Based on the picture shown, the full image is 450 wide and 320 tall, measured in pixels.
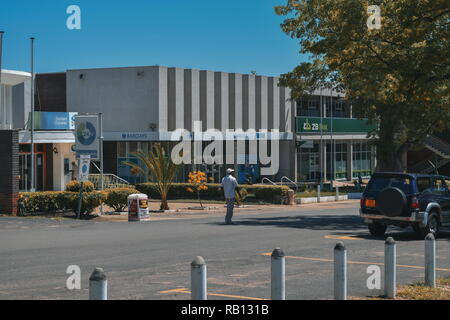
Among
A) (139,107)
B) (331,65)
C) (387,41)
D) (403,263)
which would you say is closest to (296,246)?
(403,263)

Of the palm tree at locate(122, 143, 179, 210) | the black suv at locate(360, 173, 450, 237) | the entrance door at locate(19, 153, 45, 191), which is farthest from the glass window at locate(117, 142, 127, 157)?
the black suv at locate(360, 173, 450, 237)

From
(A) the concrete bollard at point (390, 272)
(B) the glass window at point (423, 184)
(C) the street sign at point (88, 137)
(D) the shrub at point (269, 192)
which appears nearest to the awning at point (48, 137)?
(D) the shrub at point (269, 192)

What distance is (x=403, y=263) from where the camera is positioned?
1409cm

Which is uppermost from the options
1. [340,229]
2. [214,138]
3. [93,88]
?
[93,88]

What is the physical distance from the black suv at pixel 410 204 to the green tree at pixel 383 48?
85.2 inches

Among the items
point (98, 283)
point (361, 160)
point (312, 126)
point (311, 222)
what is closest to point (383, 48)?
point (311, 222)

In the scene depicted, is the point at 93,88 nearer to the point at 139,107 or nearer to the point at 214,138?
the point at 139,107

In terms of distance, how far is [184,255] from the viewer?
585 inches

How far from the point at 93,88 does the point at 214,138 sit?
8.47 meters

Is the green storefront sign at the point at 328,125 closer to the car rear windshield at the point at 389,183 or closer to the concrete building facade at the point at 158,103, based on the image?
the concrete building facade at the point at 158,103

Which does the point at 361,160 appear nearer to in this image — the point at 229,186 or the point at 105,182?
the point at 105,182

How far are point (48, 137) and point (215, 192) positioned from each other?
376 inches

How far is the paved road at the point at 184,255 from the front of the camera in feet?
35.6

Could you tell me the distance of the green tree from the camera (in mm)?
17891
